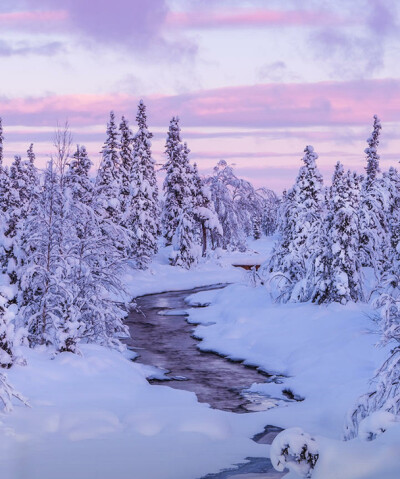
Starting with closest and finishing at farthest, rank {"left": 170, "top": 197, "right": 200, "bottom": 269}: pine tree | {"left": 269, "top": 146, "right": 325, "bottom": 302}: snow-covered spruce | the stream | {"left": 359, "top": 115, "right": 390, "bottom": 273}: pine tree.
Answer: the stream → {"left": 359, "top": 115, "right": 390, "bottom": 273}: pine tree → {"left": 269, "top": 146, "right": 325, "bottom": 302}: snow-covered spruce → {"left": 170, "top": 197, "right": 200, "bottom": 269}: pine tree

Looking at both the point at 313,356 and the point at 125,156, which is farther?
the point at 125,156

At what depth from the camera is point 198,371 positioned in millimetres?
20750

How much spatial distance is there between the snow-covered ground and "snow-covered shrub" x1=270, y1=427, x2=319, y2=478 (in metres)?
0.17

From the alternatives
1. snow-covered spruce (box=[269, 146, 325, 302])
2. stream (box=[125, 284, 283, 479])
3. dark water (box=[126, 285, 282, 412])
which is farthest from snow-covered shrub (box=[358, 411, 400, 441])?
snow-covered spruce (box=[269, 146, 325, 302])

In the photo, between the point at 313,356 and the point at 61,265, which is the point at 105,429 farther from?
the point at 313,356

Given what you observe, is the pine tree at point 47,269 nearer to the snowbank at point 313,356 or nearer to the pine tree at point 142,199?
the snowbank at point 313,356

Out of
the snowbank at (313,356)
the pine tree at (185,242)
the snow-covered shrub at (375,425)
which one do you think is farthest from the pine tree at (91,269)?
the pine tree at (185,242)

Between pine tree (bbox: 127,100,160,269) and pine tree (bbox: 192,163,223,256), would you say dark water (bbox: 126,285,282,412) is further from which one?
pine tree (bbox: 192,163,223,256)

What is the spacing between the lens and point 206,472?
1073cm

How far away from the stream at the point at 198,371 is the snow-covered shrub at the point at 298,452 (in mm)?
3778

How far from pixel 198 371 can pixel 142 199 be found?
30240 millimetres

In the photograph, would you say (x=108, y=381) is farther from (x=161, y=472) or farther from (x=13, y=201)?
(x=13, y=201)

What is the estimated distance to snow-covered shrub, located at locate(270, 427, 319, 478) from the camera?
6688 mm

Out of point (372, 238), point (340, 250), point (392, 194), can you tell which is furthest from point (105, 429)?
point (392, 194)
